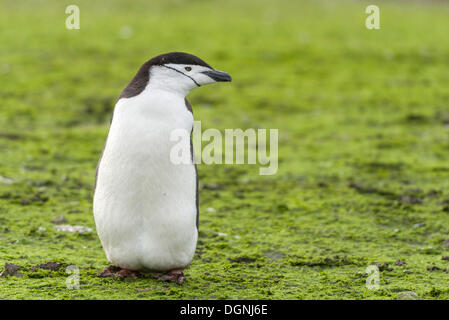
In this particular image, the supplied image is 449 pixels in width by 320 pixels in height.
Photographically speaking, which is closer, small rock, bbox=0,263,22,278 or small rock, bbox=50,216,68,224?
small rock, bbox=0,263,22,278

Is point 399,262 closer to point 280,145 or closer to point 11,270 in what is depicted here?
point 11,270

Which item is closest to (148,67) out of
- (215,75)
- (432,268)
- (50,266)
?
(215,75)

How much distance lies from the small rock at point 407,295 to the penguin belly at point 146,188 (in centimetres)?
133

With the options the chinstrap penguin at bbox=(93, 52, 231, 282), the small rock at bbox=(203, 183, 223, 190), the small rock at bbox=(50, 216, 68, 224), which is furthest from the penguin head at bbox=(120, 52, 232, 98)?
the small rock at bbox=(203, 183, 223, 190)

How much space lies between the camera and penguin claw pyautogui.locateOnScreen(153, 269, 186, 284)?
3967 millimetres

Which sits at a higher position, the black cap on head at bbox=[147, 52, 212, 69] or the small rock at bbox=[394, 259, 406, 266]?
the black cap on head at bbox=[147, 52, 212, 69]

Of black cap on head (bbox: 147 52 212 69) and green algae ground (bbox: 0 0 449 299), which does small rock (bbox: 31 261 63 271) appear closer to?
green algae ground (bbox: 0 0 449 299)

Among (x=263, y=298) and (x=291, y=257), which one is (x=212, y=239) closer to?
(x=291, y=257)

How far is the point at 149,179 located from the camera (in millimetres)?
3783

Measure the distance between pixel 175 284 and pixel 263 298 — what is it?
562 millimetres

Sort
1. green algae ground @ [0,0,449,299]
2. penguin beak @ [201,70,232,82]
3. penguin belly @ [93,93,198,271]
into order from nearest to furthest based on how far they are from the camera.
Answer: penguin belly @ [93,93,198,271], penguin beak @ [201,70,232,82], green algae ground @ [0,0,449,299]

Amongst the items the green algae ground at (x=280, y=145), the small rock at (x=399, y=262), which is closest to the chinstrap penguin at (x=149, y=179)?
the green algae ground at (x=280, y=145)

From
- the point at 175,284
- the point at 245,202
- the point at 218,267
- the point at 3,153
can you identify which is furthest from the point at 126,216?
the point at 3,153

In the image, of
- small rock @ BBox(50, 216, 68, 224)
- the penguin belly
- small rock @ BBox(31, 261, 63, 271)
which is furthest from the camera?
small rock @ BBox(50, 216, 68, 224)
